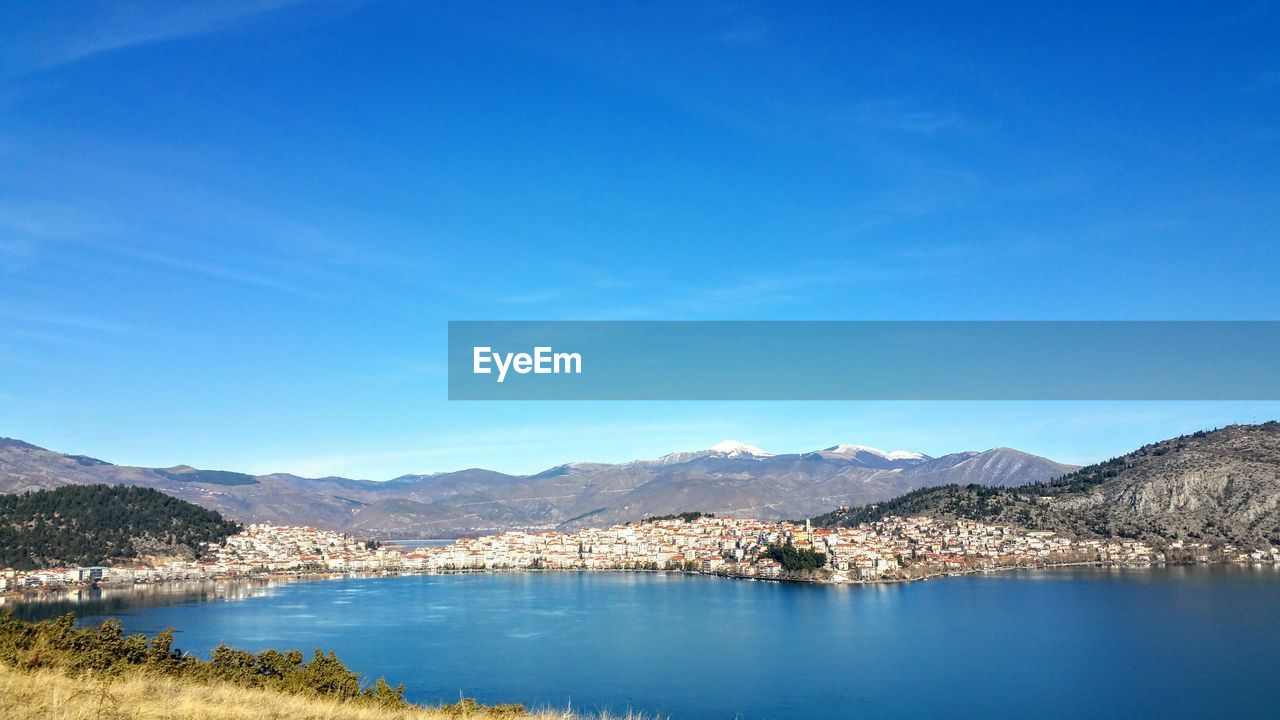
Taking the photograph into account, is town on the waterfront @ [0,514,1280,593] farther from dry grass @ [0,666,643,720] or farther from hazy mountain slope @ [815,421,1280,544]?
dry grass @ [0,666,643,720]

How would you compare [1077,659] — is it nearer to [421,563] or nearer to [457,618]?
[457,618]

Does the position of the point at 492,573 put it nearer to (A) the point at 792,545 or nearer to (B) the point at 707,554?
(B) the point at 707,554

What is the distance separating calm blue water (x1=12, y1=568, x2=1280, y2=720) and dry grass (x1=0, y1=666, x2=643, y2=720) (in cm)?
1522

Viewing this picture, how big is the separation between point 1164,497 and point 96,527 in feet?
272

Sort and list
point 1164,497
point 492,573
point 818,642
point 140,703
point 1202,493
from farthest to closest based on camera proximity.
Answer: point 492,573
point 1164,497
point 1202,493
point 818,642
point 140,703

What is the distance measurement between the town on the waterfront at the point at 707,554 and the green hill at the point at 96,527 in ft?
7.56

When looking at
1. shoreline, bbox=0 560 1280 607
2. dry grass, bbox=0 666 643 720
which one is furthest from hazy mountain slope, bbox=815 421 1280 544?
dry grass, bbox=0 666 643 720

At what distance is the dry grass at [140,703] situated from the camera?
19.6 ft

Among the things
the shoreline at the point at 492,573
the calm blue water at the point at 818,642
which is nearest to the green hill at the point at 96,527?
the shoreline at the point at 492,573

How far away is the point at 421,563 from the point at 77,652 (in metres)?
70.4

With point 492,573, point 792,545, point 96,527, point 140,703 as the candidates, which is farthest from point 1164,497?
point 96,527

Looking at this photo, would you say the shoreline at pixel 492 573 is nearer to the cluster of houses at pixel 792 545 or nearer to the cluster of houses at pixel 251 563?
the cluster of houses at pixel 792 545

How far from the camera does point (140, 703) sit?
6652mm

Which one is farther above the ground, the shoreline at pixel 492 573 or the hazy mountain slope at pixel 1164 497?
the hazy mountain slope at pixel 1164 497
